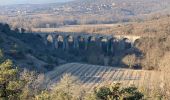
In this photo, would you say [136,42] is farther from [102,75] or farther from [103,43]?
[102,75]

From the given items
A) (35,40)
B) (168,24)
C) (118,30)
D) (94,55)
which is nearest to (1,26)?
(35,40)

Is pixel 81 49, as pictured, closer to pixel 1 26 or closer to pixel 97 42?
pixel 97 42

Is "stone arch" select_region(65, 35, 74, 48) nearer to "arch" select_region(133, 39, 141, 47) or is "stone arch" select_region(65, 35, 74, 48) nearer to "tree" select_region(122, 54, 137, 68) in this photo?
"arch" select_region(133, 39, 141, 47)

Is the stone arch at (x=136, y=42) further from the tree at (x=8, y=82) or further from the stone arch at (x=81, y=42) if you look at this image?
the tree at (x=8, y=82)

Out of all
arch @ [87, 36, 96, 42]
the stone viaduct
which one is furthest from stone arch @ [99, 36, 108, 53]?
arch @ [87, 36, 96, 42]

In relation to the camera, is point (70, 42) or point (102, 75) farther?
point (70, 42)

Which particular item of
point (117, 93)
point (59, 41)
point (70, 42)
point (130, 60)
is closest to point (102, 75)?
point (130, 60)

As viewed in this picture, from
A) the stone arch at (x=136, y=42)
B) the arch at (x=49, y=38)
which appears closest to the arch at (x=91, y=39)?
the arch at (x=49, y=38)
